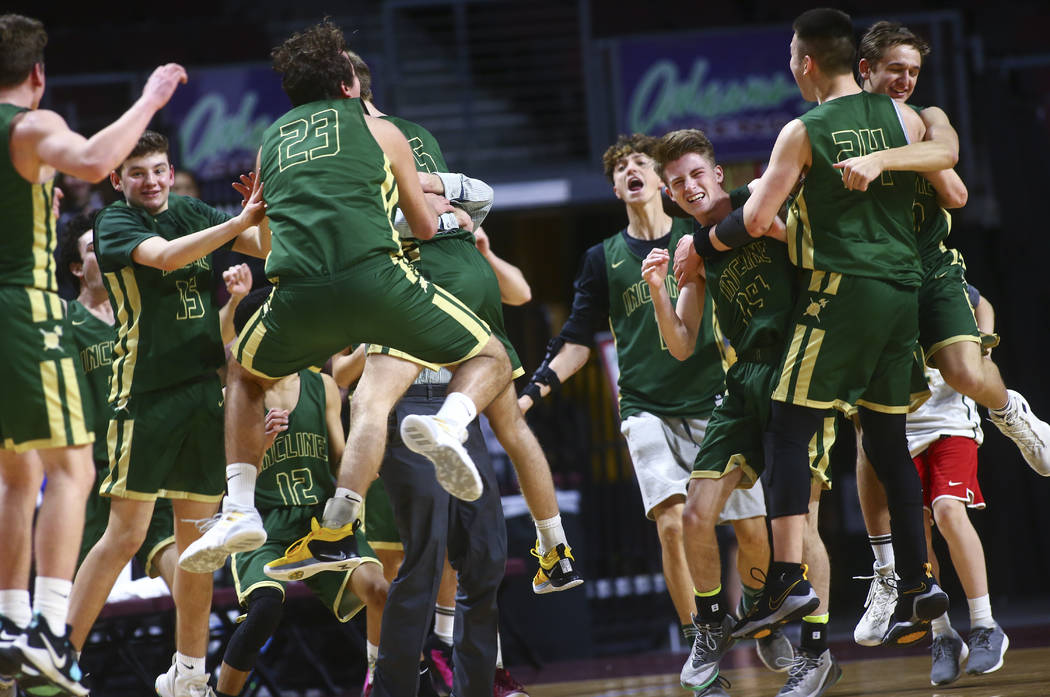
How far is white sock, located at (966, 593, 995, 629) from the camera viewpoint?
4.91 metres

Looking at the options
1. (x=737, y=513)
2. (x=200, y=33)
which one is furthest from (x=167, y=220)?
(x=200, y=33)

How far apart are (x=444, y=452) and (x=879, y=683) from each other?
2463mm

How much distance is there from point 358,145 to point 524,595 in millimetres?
4886

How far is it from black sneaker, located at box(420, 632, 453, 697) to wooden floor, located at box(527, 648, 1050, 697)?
1.40ft

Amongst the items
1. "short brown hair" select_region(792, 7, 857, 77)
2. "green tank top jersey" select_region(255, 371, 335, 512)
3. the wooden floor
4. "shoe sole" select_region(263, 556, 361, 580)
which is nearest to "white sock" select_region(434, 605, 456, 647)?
the wooden floor

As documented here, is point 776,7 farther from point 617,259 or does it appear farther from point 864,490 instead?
point 864,490

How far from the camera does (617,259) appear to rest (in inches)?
232

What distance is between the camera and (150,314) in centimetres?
485

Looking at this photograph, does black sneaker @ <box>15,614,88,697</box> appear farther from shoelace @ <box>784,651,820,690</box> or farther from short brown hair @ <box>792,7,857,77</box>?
short brown hair @ <box>792,7,857,77</box>

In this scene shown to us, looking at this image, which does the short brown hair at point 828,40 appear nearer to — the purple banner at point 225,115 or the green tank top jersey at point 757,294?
the green tank top jersey at point 757,294

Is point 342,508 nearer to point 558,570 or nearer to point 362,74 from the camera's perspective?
point 558,570

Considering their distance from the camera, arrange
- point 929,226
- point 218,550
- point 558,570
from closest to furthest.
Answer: point 218,550
point 558,570
point 929,226

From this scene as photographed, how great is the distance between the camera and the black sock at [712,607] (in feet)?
15.5

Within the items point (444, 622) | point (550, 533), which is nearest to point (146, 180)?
point (550, 533)
